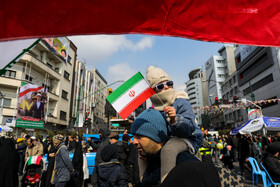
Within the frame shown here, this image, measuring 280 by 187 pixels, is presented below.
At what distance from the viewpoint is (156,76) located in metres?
1.99

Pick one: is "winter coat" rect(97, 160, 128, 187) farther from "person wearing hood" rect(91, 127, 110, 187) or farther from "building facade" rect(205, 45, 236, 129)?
"building facade" rect(205, 45, 236, 129)

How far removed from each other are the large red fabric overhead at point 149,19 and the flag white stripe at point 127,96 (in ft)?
1.76

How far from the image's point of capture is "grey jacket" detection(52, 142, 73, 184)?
5123mm

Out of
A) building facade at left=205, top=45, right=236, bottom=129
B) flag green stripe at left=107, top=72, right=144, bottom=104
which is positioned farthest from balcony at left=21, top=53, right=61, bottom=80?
building facade at left=205, top=45, right=236, bottom=129

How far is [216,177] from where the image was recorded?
42.5 inches

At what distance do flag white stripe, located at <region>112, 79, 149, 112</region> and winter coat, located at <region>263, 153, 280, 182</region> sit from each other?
595 cm

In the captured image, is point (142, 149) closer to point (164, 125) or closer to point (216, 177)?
point (164, 125)

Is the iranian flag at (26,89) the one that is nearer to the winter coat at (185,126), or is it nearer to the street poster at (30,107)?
the street poster at (30,107)

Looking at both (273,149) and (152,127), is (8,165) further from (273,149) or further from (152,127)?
(273,149)

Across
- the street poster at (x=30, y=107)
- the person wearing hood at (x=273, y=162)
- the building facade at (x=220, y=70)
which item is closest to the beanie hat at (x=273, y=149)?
the person wearing hood at (x=273, y=162)

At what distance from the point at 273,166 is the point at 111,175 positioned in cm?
492

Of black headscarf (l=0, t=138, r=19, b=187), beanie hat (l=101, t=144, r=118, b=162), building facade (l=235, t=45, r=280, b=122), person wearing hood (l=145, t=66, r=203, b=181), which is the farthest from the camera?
building facade (l=235, t=45, r=280, b=122)

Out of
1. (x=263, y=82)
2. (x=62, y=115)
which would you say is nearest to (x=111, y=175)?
A: (x=62, y=115)

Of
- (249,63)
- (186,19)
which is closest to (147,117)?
(186,19)
